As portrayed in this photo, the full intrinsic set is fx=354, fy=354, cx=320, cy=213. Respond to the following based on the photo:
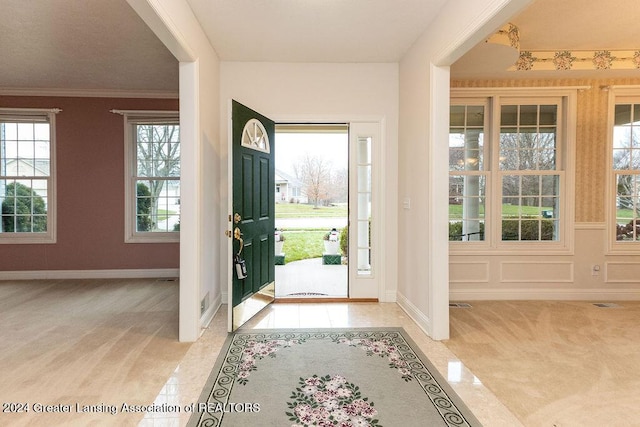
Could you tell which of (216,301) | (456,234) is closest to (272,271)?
(216,301)

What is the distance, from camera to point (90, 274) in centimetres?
545

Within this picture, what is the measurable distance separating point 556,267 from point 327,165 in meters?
6.15

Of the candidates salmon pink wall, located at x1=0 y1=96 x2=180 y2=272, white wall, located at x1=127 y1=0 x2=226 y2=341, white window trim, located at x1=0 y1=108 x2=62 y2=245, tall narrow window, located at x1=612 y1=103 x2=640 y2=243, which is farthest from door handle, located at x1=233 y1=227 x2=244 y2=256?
tall narrow window, located at x1=612 y1=103 x2=640 y2=243

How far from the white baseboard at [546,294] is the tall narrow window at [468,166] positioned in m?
0.69

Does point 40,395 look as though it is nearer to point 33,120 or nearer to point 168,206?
point 168,206

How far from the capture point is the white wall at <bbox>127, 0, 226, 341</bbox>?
2.73 meters

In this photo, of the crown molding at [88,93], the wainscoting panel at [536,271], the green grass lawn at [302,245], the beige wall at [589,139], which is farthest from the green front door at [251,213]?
the green grass lawn at [302,245]

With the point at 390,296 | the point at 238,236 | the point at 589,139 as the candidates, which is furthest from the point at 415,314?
the point at 589,139

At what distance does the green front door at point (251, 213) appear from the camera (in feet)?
10.9

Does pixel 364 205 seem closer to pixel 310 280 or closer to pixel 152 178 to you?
pixel 310 280

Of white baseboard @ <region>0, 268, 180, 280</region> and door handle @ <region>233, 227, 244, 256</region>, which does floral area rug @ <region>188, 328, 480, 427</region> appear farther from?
white baseboard @ <region>0, 268, 180, 280</region>

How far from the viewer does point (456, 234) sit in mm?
4543

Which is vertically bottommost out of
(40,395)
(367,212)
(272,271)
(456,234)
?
(40,395)

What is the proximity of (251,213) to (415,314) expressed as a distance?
6.47 ft
